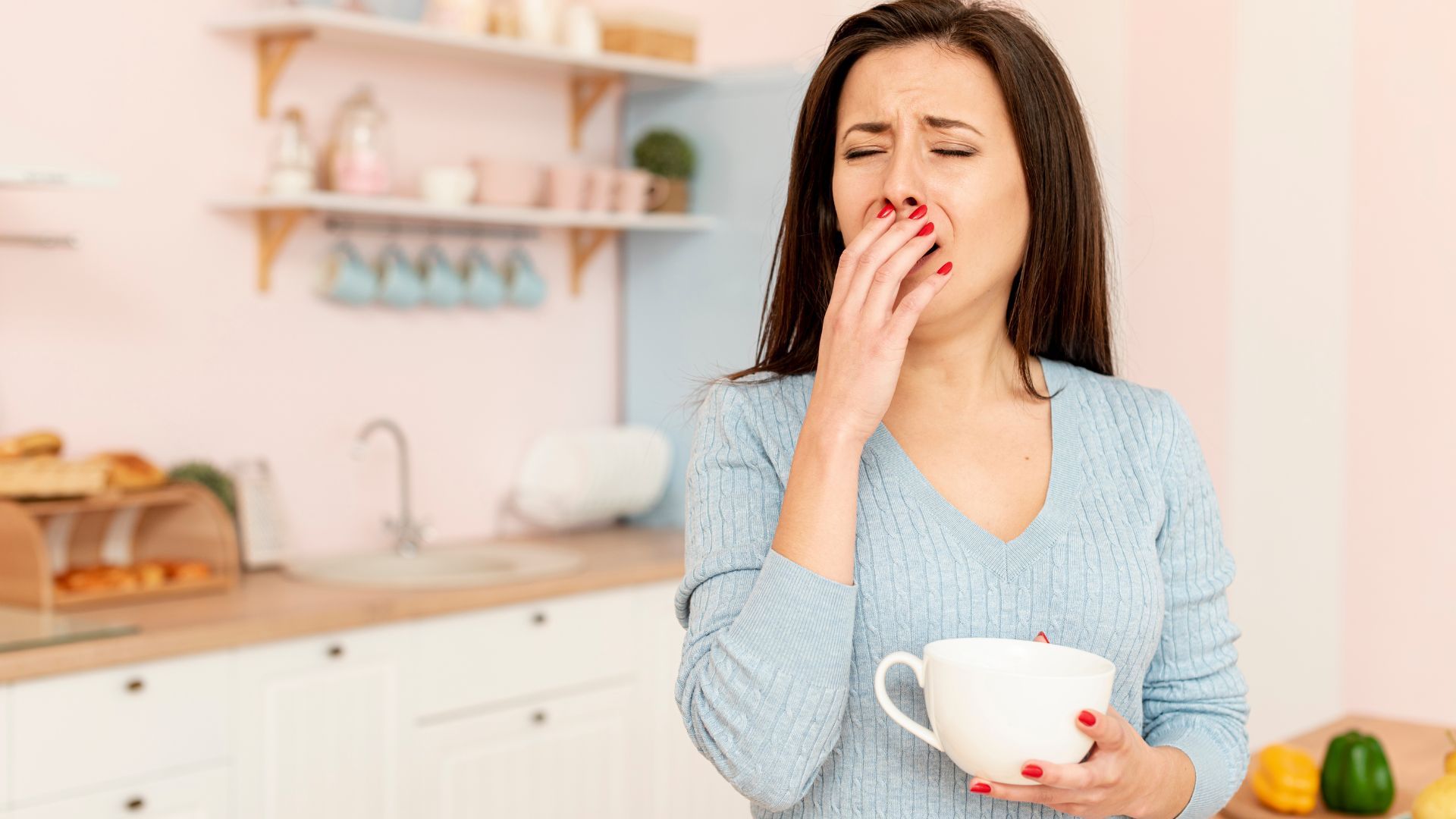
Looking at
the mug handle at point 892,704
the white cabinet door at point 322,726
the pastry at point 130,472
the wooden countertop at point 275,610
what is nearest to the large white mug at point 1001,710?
the mug handle at point 892,704

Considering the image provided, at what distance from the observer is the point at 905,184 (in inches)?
40.7

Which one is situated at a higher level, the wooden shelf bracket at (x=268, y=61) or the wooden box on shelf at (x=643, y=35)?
the wooden box on shelf at (x=643, y=35)

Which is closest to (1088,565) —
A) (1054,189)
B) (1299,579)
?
(1054,189)

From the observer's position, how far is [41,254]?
2.57 metres

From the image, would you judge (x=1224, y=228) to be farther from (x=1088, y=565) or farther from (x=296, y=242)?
(x=296, y=242)

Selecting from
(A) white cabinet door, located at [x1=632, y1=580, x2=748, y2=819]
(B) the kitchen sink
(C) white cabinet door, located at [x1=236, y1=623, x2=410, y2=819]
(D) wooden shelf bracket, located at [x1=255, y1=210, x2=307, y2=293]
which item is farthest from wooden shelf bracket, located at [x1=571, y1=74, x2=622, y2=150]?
(C) white cabinet door, located at [x1=236, y1=623, x2=410, y2=819]

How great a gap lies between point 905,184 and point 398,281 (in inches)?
86.0

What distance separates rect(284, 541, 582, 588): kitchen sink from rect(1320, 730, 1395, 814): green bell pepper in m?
1.51

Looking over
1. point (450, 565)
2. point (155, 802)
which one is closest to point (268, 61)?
point (450, 565)

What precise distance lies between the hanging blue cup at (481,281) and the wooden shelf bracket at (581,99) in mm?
420

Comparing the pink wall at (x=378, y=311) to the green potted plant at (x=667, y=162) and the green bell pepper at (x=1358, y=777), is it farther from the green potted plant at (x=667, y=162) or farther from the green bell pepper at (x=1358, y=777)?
the green bell pepper at (x=1358, y=777)

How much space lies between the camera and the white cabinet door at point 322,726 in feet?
7.59

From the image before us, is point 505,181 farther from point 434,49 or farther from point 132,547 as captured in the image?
point 132,547

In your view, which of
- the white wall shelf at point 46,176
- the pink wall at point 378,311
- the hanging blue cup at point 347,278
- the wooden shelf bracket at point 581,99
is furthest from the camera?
Answer: the wooden shelf bracket at point 581,99
